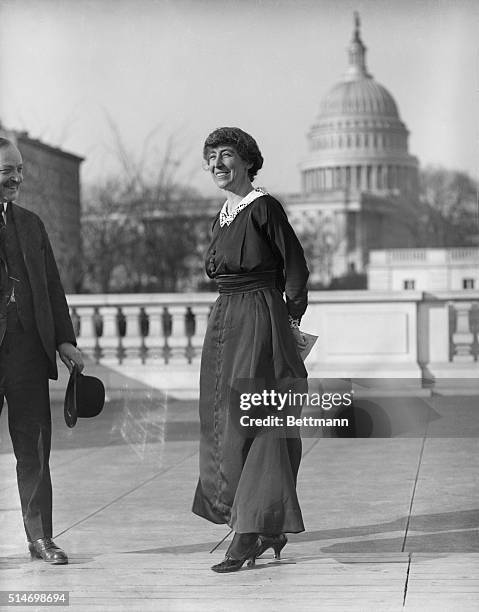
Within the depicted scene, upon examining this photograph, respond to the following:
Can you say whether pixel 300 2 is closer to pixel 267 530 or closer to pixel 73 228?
pixel 267 530

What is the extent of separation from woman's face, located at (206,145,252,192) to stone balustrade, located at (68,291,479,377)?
2.78m

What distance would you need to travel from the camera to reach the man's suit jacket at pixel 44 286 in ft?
15.7

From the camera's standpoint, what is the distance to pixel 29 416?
4.79 meters

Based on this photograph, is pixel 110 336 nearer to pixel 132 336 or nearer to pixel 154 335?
pixel 132 336

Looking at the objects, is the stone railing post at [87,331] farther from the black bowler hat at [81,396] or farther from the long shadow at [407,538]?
the black bowler hat at [81,396]

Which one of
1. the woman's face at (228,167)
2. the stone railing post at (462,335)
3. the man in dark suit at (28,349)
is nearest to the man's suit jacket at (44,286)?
the man in dark suit at (28,349)

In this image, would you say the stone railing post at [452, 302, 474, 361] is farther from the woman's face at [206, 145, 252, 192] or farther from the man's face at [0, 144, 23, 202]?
the man's face at [0, 144, 23, 202]

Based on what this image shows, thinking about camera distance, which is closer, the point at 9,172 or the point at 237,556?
the point at 237,556

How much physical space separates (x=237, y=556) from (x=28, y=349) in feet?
3.18

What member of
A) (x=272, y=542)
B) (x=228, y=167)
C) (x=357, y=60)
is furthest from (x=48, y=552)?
(x=357, y=60)

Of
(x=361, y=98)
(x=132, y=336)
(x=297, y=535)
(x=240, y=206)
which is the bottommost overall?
(x=297, y=535)

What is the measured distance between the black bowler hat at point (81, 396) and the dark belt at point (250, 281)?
0.57m

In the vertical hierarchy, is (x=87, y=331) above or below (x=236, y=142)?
below

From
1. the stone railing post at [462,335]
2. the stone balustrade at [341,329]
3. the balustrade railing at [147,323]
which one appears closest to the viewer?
the stone balustrade at [341,329]
